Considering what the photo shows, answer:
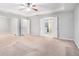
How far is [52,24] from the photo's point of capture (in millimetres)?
2311

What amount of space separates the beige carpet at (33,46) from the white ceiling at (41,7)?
18.9 inches

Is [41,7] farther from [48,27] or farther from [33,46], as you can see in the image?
[33,46]

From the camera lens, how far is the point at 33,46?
7.53 ft

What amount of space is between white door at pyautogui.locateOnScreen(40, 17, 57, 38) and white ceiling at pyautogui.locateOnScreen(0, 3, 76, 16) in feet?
0.57

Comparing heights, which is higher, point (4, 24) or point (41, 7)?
point (41, 7)

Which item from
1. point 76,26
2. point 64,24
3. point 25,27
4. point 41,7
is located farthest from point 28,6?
point 76,26

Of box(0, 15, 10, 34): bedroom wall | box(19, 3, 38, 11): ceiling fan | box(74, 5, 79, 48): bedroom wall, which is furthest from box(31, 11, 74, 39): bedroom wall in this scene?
box(0, 15, 10, 34): bedroom wall

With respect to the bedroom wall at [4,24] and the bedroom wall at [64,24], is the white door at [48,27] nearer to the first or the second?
the bedroom wall at [64,24]

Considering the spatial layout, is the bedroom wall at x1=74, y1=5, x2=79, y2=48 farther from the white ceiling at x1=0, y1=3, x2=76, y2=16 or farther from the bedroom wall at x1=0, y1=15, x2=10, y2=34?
the bedroom wall at x1=0, y1=15, x2=10, y2=34

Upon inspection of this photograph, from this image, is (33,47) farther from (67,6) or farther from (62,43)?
(67,6)

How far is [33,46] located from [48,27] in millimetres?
471

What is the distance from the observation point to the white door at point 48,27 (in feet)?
7.55

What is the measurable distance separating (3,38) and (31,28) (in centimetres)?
58

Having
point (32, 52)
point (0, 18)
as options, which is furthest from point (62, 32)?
point (0, 18)
